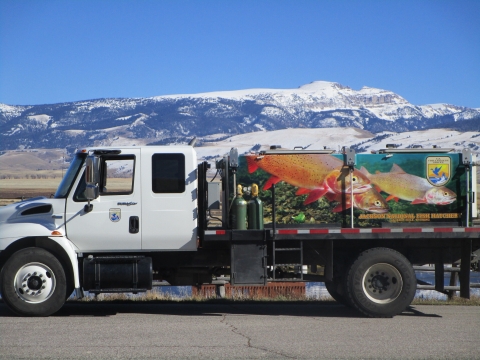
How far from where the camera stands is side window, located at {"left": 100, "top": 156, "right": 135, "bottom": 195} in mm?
11984

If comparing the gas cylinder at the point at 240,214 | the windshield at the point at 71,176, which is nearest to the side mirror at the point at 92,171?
the windshield at the point at 71,176

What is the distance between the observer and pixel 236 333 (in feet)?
34.0

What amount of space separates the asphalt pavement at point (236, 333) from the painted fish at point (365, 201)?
182 centimetres

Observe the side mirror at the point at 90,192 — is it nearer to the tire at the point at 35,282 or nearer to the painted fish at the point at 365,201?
the tire at the point at 35,282

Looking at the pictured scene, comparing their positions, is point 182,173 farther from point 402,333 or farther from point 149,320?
point 402,333

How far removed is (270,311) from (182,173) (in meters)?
2.96

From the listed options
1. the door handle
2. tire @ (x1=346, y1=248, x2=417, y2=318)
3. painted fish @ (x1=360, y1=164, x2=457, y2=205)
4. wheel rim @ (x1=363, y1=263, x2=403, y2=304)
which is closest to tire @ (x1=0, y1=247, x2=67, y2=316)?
the door handle

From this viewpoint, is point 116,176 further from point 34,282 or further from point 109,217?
point 34,282

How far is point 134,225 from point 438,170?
5.14 m

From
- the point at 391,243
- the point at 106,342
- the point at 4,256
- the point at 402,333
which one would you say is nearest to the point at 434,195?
the point at 391,243

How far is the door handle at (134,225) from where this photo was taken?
1190cm

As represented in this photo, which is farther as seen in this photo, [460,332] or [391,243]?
[391,243]

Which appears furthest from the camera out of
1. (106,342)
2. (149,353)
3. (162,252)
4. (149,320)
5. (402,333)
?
(162,252)

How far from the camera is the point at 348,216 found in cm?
1224
